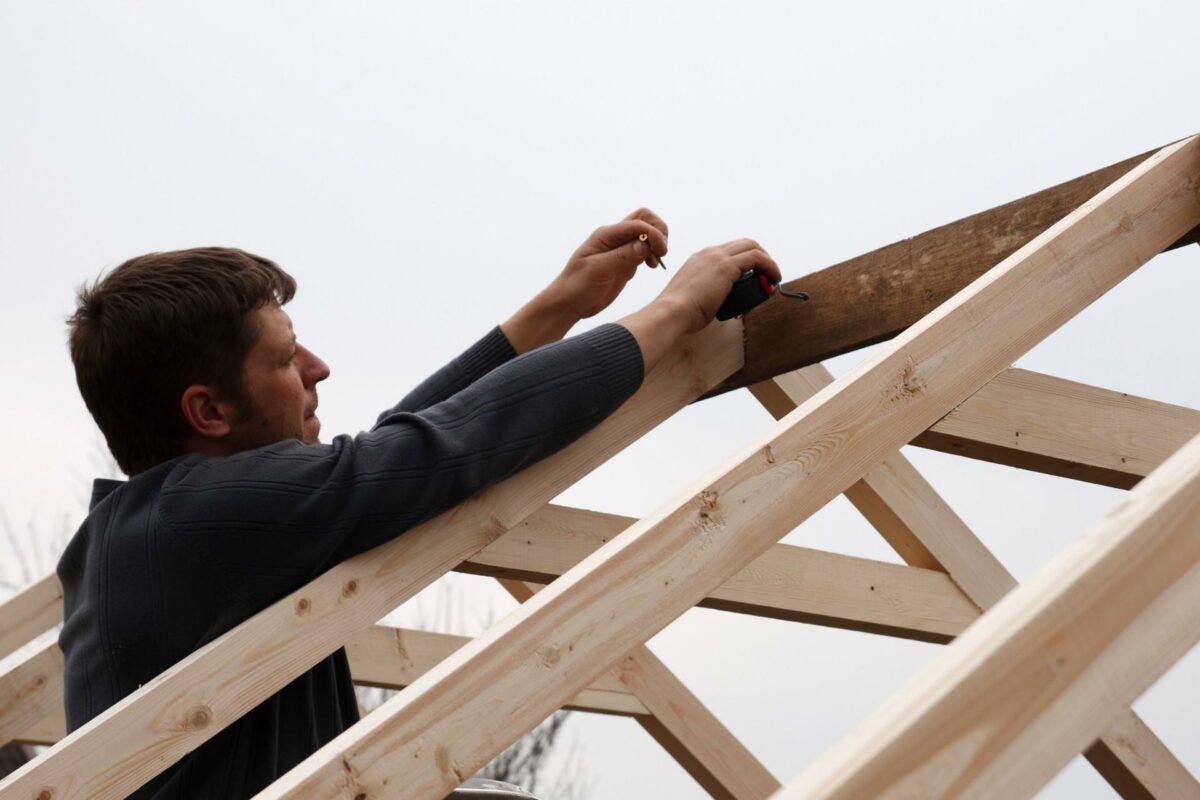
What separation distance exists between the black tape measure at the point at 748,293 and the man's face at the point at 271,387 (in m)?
0.58

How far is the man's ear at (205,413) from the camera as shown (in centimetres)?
174

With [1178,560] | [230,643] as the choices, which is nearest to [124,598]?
[230,643]

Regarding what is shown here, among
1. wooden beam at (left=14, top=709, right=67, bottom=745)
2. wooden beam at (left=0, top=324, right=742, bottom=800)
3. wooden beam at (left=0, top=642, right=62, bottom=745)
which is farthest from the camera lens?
wooden beam at (left=14, top=709, right=67, bottom=745)

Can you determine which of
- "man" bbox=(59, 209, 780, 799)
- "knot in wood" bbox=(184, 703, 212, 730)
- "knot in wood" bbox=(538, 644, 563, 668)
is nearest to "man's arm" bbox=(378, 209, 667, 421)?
"man" bbox=(59, 209, 780, 799)

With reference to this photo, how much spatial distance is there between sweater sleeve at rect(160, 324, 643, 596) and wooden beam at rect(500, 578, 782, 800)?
4.68 feet

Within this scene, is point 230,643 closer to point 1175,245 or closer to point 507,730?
point 507,730

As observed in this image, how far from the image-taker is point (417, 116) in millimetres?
8633

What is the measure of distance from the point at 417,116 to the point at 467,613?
3.51 meters

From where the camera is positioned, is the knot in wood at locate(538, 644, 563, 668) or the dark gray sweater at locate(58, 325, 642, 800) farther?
the dark gray sweater at locate(58, 325, 642, 800)

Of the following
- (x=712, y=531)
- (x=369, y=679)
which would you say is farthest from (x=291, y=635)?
(x=369, y=679)

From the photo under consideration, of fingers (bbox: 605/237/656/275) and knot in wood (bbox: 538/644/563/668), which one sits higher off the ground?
fingers (bbox: 605/237/656/275)

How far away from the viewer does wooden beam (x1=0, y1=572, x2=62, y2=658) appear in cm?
269

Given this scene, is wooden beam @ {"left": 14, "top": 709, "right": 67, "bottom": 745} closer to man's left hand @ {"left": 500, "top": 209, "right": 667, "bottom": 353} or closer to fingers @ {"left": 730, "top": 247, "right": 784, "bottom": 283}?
man's left hand @ {"left": 500, "top": 209, "right": 667, "bottom": 353}

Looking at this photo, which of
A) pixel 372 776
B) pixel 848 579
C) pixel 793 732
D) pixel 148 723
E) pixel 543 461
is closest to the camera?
pixel 372 776
